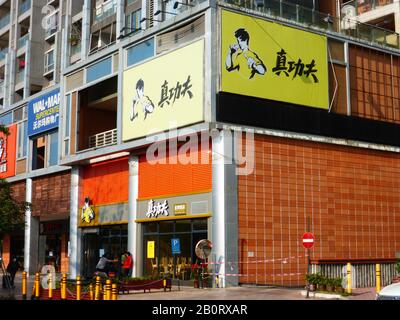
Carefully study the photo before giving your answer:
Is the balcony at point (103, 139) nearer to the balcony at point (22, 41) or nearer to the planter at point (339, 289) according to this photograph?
the planter at point (339, 289)

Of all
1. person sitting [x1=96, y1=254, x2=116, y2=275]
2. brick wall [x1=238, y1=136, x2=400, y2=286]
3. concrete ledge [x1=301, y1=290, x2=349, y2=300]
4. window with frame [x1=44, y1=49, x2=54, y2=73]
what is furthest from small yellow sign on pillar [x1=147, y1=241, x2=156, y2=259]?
window with frame [x1=44, y1=49, x2=54, y2=73]

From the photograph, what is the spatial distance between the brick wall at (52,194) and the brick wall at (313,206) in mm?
15744

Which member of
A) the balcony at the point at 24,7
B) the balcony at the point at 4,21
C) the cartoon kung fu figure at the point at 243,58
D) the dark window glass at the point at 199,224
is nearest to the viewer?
the dark window glass at the point at 199,224

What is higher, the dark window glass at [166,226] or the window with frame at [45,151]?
the window with frame at [45,151]

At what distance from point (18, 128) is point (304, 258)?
2592cm

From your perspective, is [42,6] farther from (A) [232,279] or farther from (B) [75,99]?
(A) [232,279]

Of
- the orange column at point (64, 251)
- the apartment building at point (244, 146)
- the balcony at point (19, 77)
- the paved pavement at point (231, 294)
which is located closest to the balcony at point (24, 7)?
the balcony at point (19, 77)

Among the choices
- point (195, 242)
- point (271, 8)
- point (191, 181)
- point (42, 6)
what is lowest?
point (195, 242)

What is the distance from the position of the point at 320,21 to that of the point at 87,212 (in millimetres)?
16899

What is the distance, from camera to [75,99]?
3725 cm

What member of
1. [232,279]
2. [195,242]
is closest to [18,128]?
[195,242]

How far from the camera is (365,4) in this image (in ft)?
136

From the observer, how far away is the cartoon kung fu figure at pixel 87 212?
3562cm

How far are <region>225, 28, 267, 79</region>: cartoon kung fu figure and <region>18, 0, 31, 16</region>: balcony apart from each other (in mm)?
34634
